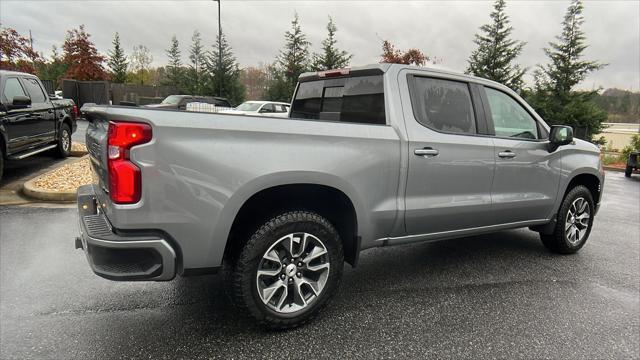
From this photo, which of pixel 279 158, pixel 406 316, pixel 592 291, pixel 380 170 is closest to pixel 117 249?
pixel 279 158

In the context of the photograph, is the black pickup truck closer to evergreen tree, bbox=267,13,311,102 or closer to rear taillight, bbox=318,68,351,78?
rear taillight, bbox=318,68,351,78

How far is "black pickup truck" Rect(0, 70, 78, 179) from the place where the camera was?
22.6 feet

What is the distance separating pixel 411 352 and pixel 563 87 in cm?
2622

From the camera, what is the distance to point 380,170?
10.1ft

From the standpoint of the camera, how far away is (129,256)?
2.39 meters

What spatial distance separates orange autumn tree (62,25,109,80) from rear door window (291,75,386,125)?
33.8 meters

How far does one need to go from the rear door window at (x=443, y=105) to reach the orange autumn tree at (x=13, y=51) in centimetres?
1777

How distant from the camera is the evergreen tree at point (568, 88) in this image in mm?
22781

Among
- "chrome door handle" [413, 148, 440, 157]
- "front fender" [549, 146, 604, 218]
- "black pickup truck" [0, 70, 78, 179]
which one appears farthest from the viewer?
"black pickup truck" [0, 70, 78, 179]

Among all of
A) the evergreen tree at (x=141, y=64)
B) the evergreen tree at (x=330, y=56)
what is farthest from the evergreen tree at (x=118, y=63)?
the evergreen tree at (x=330, y=56)

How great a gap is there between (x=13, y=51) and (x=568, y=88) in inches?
1080

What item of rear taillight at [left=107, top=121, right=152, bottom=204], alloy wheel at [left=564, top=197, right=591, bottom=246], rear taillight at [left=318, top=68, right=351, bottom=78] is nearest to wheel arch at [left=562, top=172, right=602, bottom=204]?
alloy wheel at [left=564, top=197, right=591, bottom=246]

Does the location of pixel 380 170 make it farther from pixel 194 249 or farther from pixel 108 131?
pixel 108 131

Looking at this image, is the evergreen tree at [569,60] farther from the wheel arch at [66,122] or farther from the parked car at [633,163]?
the wheel arch at [66,122]
